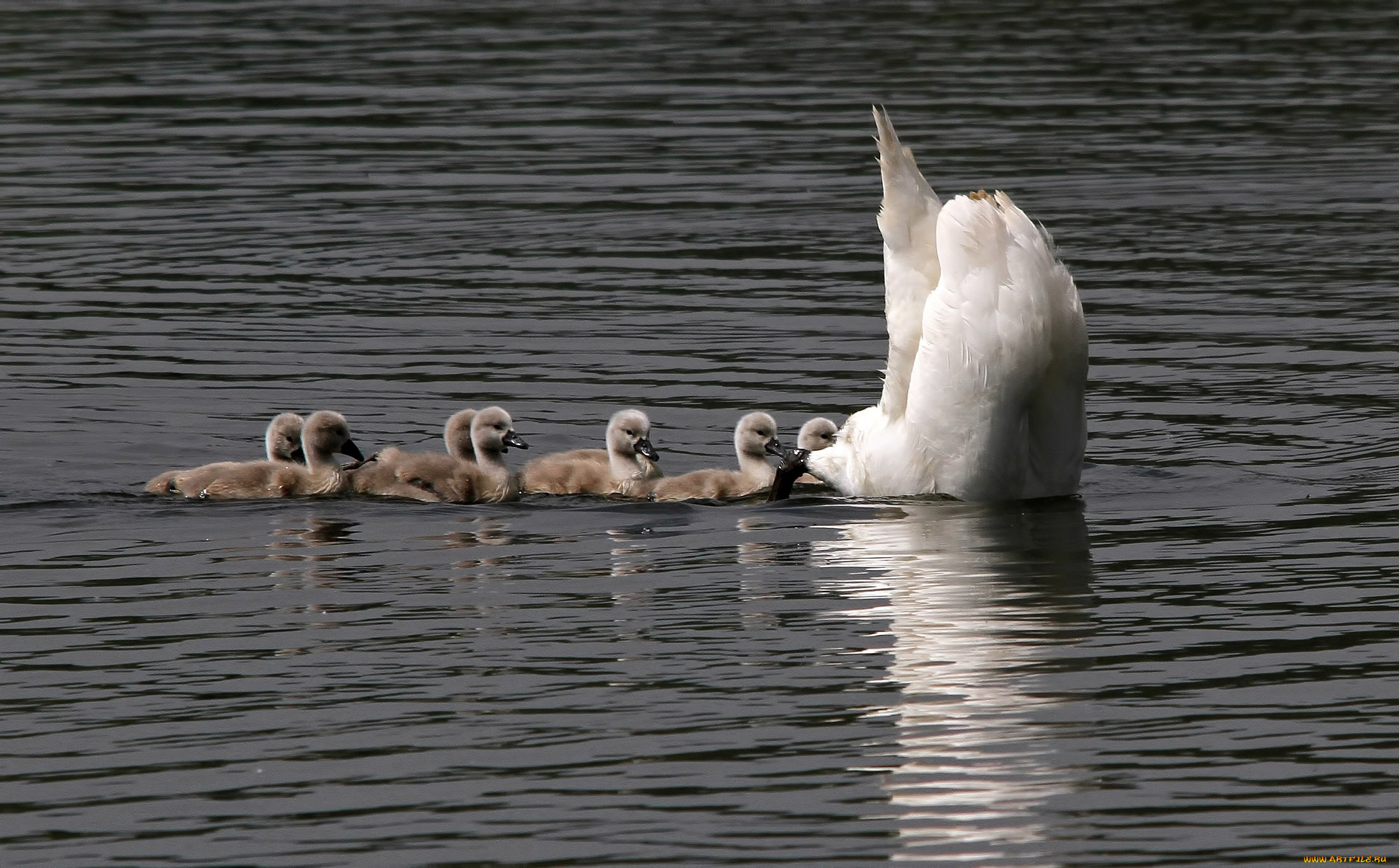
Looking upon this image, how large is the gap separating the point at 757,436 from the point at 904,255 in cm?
134

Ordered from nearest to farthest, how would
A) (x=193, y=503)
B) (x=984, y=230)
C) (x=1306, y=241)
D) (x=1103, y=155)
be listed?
1. (x=984, y=230)
2. (x=193, y=503)
3. (x=1306, y=241)
4. (x=1103, y=155)

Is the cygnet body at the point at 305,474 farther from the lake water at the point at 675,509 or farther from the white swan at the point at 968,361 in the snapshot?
the white swan at the point at 968,361

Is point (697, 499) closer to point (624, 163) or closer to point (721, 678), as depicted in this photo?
point (721, 678)

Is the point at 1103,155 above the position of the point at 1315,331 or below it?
above

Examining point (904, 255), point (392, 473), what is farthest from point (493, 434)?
point (904, 255)

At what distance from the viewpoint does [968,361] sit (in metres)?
11.0

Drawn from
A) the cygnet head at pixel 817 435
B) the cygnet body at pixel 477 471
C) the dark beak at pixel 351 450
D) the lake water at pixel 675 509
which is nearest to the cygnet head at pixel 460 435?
the cygnet body at pixel 477 471

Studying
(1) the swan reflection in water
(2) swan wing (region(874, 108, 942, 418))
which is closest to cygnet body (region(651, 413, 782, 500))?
(2) swan wing (region(874, 108, 942, 418))

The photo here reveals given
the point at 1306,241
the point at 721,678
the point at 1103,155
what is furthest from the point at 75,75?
the point at 721,678

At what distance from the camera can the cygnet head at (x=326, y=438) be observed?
1216 cm

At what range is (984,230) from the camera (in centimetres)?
1084

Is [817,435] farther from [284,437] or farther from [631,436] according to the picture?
[284,437]

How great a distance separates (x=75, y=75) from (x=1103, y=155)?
13864mm

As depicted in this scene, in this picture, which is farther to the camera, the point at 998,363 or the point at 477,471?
the point at 477,471
